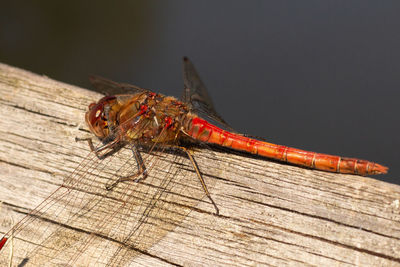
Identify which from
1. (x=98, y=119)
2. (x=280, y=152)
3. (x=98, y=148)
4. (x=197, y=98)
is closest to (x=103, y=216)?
(x=98, y=148)

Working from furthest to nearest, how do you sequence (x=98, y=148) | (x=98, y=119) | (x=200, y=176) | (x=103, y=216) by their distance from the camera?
(x=98, y=119) < (x=98, y=148) < (x=200, y=176) < (x=103, y=216)

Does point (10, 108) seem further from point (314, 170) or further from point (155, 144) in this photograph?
point (314, 170)

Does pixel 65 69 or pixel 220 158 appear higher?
pixel 220 158

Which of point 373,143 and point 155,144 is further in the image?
point 373,143

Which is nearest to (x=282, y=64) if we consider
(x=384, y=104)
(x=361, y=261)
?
(x=384, y=104)

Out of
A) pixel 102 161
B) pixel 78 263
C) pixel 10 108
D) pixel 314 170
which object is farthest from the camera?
pixel 10 108

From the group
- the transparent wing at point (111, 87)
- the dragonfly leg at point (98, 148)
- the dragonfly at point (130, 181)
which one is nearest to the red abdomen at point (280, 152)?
the dragonfly at point (130, 181)

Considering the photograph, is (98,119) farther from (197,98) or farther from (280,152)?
(280,152)

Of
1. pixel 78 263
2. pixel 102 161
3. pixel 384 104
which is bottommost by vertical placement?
pixel 384 104
